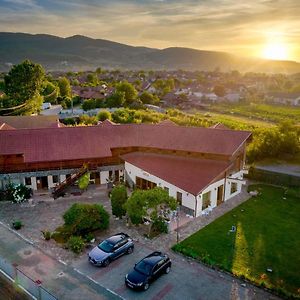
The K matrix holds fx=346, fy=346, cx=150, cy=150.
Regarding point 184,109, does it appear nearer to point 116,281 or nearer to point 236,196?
point 236,196

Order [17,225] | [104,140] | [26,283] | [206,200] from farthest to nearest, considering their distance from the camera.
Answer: [104,140] < [206,200] < [17,225] < [26,283]

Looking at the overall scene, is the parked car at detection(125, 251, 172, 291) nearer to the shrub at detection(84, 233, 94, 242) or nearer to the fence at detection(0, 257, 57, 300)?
the fence at detection(0, 257, 57, 300)

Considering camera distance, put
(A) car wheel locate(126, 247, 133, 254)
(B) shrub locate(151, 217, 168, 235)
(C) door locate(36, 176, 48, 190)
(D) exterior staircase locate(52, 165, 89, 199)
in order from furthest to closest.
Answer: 1. (C) door locate(36, 176, 48, 190)
2. (D) exterior staircase locate(52, 165, 89, 199)
3. (B) shrub locate(151, 217, 168, 235)
4. (A) car wheel locate(126, 247, 133, 254)

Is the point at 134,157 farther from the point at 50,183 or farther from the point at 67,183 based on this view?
the point at 50,183

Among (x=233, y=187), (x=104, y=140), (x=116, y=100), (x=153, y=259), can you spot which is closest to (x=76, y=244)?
(x=153, y=259)

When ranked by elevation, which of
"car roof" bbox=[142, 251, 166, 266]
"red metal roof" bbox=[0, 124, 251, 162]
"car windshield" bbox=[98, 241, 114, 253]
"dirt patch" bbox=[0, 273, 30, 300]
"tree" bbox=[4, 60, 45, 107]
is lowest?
"dirt patch" bbox=[0, 273, 30, 300]

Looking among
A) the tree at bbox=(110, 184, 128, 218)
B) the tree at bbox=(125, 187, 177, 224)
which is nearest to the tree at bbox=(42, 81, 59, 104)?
the tree at bbox=(110, 184, 128, 218)
